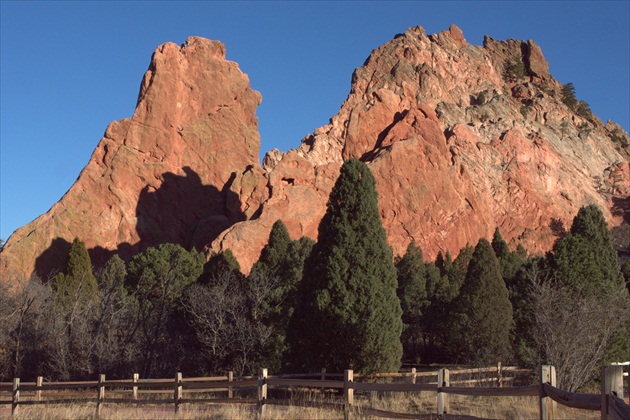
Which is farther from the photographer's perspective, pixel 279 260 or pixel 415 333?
pixel 415 333

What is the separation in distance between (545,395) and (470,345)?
23.5 meters

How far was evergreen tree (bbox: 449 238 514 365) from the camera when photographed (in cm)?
3016

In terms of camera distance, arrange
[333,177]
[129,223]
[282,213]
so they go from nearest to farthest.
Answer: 1. [282,213]
2. [333,177]
3. [129,223]

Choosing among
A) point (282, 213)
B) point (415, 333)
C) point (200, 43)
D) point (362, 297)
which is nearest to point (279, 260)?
point (415, 333)

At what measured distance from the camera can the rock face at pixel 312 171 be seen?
68188mm

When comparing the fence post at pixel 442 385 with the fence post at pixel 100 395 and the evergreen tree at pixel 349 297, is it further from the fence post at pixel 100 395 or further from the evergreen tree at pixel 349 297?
the fence post at pixel 100 395

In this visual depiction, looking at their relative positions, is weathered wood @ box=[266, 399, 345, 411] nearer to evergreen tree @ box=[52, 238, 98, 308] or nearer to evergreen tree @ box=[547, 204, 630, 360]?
evergreen tree @ box=[547, 204, 630, 360]

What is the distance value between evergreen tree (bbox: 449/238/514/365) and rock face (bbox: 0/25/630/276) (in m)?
30.6

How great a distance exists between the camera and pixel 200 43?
283ft

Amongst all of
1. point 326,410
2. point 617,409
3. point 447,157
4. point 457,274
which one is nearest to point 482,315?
point 457,274

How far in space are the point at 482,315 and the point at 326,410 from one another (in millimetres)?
18453

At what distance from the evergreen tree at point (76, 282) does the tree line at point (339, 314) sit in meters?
0.14

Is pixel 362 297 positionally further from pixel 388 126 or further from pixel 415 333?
pixel 388 126

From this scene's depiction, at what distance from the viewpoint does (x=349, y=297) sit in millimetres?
20188
